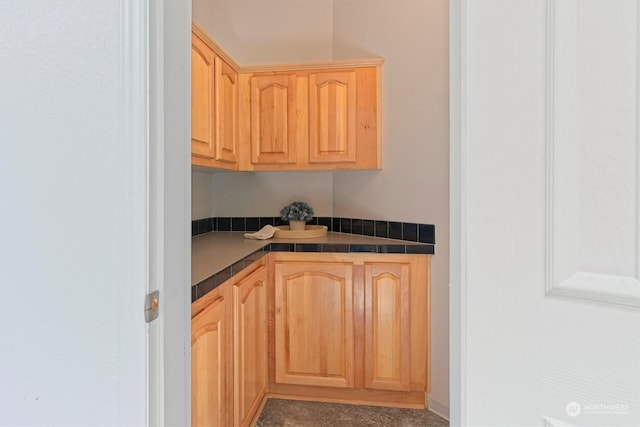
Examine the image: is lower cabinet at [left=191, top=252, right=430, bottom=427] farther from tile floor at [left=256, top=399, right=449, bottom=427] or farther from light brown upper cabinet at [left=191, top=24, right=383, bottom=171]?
light brown upper cabinet at [left=191, top=24, right=383, bottom=171]

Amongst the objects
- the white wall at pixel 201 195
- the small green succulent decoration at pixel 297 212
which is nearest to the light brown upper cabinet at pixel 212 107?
the white wall at pixel 201 195

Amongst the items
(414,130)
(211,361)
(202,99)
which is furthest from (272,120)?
(211,361)

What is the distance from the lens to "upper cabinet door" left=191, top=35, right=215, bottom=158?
190cm

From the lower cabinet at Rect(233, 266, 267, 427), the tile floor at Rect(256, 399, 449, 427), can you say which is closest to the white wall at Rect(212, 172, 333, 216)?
the lower cabinet at Rect(233, 266, 267, 427)

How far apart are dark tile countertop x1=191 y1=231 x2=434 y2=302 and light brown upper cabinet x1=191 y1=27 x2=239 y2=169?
1.60 feet

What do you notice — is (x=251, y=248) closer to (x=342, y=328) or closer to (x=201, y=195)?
(x=342, y=328)

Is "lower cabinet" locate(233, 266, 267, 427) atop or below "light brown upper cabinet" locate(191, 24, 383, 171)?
below
